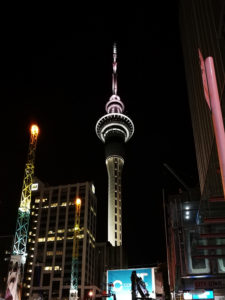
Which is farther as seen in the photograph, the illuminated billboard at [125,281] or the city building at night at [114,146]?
the city building at night at [114,146]

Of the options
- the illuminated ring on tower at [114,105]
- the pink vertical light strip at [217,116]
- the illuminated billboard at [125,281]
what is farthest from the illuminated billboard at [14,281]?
the illuminated ring on tower at [114,105]

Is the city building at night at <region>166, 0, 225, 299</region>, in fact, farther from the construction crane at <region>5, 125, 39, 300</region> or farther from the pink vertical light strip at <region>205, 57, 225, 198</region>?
the construction crane at <region>5, 125, 39, 300</region>

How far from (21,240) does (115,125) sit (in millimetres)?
117454

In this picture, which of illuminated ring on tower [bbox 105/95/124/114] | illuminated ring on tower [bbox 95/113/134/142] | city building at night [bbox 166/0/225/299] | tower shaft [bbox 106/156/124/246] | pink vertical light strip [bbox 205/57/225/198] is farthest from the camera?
illuminated ring on tower [bbox 105/95/124/114]

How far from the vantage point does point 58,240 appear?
137m

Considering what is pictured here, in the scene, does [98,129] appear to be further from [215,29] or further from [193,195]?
[215,29]

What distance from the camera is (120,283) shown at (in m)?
42.7

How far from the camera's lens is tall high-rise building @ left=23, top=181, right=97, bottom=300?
126m

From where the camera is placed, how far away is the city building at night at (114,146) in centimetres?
14452

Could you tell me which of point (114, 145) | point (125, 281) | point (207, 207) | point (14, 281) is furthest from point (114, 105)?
point (207, 207)

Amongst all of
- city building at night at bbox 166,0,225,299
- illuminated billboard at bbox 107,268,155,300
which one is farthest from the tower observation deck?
city building at night at bbox 166,0,225,299

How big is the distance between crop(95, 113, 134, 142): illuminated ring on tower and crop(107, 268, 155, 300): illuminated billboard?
120807 millimetres

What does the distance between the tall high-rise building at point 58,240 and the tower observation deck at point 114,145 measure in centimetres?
1028

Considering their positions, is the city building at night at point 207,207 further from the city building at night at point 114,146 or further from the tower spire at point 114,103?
the tower spire at point 114,103
